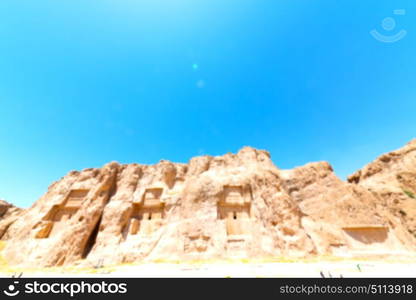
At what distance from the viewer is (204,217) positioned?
1994 cm

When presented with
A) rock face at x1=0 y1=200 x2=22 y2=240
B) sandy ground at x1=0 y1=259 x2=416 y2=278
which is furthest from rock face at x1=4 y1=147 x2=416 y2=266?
rock face at x1=0 y1=200 x2=22 y2=240

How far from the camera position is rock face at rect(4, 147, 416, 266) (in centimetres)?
1717

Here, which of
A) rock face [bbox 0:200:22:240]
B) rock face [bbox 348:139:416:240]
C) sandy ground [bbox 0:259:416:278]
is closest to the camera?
sandy ground [bbox 0:259:416:278]

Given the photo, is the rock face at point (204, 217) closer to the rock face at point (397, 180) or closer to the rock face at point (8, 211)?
the rock face at point (397, 180)

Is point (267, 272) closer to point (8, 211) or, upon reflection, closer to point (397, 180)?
point (397, 180)

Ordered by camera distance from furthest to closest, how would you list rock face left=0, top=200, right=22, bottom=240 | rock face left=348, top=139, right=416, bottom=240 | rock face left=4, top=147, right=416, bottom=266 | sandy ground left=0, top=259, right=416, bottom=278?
rock face left=0, top=200, right=22, bottom=240 < rock face left=348, top=139, right=416, bottom=240 < rock face left=4, top=147, right=416, bottom=266 < sandy ground left=0, top=259, right=416, bottom=278

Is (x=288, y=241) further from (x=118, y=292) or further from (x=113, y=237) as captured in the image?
(x=113, y=237)

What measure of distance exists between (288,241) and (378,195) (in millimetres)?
14806

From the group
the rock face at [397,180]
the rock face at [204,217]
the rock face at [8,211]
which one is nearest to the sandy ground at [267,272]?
the rock face at [204,217]

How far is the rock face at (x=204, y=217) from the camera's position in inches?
676

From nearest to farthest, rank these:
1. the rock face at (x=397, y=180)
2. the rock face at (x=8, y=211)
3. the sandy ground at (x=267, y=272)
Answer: the sandy ground at (x=267, y=272) → the rock face at (x=397, y=180) → the rock face at (x=8, y=211)

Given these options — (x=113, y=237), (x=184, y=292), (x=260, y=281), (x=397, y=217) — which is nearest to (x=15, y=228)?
(x=113, y=237)

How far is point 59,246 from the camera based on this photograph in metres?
19.1

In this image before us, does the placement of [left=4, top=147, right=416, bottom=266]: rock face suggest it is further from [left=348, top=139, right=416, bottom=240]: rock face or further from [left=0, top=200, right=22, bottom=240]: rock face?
[left=0, top=200, right=22, bottom=240]: rock face
